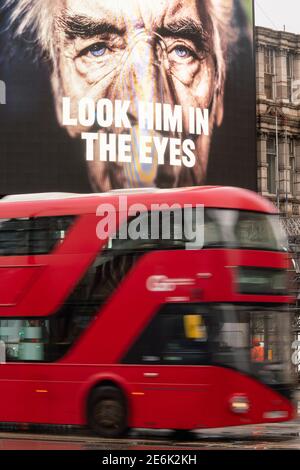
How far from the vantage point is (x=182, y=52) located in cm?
5028

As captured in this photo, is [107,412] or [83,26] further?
[83,26]

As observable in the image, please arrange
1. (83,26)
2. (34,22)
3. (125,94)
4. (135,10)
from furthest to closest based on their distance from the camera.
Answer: (135,10) → (125,94) → (83,26) → (34,22)

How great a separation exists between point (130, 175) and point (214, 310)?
30.3 meters

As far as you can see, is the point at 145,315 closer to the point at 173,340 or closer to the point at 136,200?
the point at 173,340

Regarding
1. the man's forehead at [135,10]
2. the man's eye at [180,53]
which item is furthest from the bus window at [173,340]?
the man's eye at [180,53]

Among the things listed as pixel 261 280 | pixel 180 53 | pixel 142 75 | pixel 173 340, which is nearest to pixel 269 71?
pixel 180 53

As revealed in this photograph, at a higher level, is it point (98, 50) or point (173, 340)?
point (98, 50)

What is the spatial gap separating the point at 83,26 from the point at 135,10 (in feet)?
9.50

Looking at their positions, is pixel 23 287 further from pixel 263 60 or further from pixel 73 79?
pixel 263 60

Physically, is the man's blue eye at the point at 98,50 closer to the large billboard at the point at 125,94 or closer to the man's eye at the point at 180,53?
the large billboard at the point at 125,94

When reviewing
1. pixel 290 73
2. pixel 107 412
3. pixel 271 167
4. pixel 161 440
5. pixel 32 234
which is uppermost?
pixel 290 73

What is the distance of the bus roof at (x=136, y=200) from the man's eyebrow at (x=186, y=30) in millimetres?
29559

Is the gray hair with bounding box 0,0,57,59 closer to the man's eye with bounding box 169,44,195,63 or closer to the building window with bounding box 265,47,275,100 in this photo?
the man's eye with bounding box 169,44,195,63

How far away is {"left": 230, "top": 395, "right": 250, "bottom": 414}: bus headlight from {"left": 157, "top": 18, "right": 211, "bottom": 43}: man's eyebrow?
3327cm
